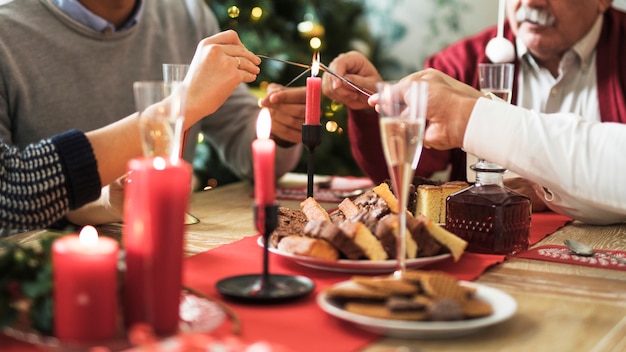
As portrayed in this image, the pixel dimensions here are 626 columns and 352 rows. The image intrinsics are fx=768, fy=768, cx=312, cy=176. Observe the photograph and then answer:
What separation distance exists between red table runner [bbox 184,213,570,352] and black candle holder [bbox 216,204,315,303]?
1 centimetres

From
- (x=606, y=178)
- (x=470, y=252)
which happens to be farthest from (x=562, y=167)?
(x=470, y=252)

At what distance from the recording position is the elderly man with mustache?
2.15 metres

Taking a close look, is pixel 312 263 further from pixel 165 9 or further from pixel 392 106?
pixel 165 9

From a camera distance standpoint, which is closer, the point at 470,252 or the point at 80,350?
the point at 80,350

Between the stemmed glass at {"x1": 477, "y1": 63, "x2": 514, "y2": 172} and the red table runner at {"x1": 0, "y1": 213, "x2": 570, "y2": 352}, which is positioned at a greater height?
the stemmed glass at {"x1": 477, "y1": 63, "x2": 514, "y2": 172}

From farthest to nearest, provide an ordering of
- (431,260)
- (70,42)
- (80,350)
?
(70,42) → (431,260) → (80,350)

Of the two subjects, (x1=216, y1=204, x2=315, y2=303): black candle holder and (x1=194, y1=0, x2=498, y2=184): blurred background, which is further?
(x1=194, y1=0, x2=498, y2=184): blurred background

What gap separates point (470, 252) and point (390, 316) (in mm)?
497

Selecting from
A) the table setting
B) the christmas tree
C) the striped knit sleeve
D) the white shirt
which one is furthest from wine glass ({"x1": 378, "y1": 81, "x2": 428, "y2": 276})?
the christmas tree

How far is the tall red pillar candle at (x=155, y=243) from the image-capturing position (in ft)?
2.60

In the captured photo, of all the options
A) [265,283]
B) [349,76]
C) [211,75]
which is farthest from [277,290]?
[349,76]

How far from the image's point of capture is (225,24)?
323 cm

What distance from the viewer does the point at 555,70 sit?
2324 millimetres

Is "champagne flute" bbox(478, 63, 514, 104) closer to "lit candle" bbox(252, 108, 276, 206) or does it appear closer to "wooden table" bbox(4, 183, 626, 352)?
"wooden table" bbox(4, 183, 626, 352)
